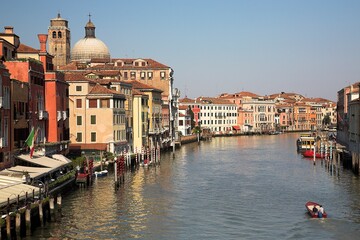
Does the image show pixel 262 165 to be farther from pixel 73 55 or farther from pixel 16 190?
pixel 73 55

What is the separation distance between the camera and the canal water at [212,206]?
26312mm

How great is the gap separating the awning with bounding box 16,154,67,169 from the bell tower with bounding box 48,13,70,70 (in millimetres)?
66325

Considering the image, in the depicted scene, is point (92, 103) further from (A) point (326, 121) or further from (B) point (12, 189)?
(A) point (326, 121)

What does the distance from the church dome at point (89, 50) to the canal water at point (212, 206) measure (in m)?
45.7

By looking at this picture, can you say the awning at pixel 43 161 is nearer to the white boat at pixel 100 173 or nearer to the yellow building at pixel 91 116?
the white boat at pixel 100 173

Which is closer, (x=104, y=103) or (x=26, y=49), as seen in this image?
(x=26, y=49)

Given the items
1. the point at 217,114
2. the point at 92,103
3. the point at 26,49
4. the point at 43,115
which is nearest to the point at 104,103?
the point at 92,103

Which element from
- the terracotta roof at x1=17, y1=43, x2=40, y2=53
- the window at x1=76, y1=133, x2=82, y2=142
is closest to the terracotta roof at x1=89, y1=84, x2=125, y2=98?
the window at x1=76, y1=133, x2=82, y2=142

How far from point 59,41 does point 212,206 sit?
239ft

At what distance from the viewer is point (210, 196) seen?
35781 mm

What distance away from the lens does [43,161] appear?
112 ft

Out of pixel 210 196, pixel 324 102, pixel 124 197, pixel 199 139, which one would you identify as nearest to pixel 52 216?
pixel 124 197

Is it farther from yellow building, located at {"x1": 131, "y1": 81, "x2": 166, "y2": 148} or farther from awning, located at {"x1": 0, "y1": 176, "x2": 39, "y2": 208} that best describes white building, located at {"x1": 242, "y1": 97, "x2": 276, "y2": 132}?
awning, located at {"x1": 0, "y1": 176, "x2": 39, "y2": 208}

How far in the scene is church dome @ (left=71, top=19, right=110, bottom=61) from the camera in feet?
307
